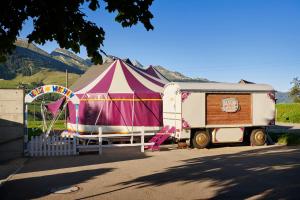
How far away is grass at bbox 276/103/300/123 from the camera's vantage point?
44.5m

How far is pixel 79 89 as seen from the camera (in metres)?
23.9

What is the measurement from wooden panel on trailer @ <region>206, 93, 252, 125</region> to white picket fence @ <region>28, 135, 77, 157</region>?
6.55 m

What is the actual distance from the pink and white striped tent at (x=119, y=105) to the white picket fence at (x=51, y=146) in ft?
16.7

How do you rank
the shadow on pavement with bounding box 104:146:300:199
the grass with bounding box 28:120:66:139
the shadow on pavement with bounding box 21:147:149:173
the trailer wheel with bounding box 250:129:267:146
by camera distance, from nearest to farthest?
the shadow on pavement with bounding box 104:146:300:199, the shadow on pavement with bounding box 21:147:149:173, the trailer wheel with bounding box 250:129:267:146, the grass with bounding box 28:120:66:139

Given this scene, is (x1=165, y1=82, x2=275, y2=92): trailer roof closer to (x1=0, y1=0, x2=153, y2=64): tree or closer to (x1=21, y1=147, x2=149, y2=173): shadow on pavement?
(x1=21, y1=147, x2=149, y2=173): shadow on pavement

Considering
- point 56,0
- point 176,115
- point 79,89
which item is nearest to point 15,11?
point 56,0

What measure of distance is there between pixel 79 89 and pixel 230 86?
8942 millimetres

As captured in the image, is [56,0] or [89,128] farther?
[89,128]

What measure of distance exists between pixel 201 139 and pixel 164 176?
774 cm

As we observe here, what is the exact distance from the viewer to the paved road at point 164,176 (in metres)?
9.48

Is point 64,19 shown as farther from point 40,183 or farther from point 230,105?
point 230,105

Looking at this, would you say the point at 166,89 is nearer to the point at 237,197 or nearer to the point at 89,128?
the point at 89,128

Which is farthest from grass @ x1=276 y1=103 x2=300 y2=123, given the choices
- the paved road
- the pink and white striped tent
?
the paved road

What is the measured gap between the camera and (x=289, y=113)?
46375mm
